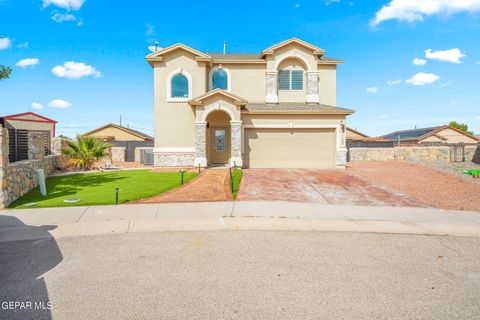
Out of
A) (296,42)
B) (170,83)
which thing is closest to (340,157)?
(296,42)

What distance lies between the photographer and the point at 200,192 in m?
11.2

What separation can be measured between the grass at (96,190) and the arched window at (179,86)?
24.0 ft

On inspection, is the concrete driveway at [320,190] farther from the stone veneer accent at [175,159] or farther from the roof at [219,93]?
the stone veneer accent at [175,159]

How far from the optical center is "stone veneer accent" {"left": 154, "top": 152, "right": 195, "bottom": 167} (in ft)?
63.5

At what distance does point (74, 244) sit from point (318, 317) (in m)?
5.45

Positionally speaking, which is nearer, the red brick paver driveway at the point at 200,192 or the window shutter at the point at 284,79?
the red brick paver driveway at the point at 200,192

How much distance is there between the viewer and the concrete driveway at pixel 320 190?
10312mm

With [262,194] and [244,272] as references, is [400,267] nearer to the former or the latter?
[244,272]

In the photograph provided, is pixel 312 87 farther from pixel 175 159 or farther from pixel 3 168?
pixel 3 168

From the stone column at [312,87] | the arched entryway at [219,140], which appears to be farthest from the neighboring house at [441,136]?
the arched entryway at [219,140]

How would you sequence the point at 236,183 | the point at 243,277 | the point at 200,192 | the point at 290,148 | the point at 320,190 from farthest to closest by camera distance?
the point at 290,148
the point at 236,183
the point at 320,190
the point at 200,192
the point at 243,277

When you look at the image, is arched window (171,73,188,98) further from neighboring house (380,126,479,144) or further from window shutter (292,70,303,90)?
neighboring house (380,126,479,144)

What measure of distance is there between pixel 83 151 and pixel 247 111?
12294 millimetres

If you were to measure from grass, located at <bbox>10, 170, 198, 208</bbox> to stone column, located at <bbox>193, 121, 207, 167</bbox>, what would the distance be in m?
3.02
